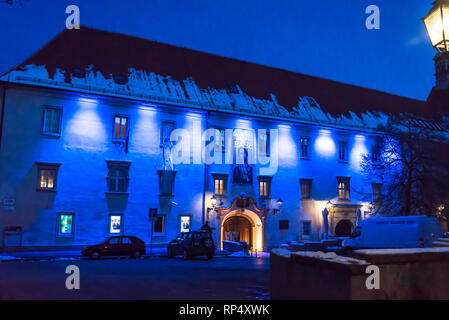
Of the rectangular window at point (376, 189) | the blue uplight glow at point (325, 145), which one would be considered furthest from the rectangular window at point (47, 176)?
the rectangular window at point (376, 189)

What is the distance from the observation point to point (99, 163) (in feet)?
83.2

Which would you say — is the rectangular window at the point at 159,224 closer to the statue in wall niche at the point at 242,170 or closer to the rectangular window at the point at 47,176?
the statue in wall niche at the point at 242,170

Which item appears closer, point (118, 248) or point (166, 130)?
point (118, 248)

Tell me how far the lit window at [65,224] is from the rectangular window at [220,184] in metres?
10.1

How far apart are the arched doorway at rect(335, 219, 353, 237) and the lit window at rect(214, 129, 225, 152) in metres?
12.6

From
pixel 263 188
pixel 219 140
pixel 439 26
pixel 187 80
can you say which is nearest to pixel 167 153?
pixel 219 140

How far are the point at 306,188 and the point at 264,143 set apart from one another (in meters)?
5.34

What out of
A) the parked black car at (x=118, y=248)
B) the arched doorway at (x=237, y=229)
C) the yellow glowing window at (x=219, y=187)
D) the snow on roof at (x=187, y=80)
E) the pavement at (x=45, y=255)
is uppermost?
the snow on roof at (x=187, y=80)

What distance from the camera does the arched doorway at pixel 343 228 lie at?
33812mm

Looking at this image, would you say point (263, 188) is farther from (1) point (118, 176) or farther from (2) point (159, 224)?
(1) point (118, 176)

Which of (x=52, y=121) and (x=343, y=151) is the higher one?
(x=343, y=151)

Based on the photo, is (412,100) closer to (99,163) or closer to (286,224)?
(286,224)

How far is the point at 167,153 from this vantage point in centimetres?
2744
